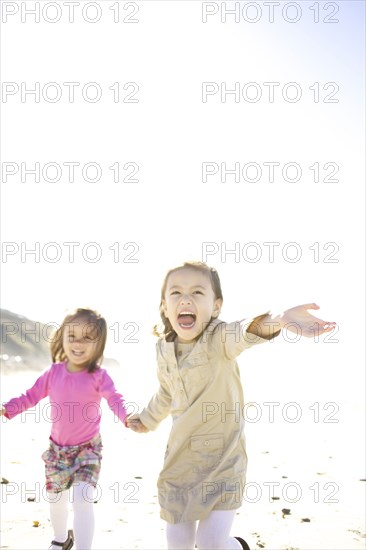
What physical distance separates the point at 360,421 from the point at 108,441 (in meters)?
4.46

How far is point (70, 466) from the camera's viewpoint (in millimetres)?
3906

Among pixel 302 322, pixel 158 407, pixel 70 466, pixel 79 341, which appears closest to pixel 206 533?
pixel 158 407

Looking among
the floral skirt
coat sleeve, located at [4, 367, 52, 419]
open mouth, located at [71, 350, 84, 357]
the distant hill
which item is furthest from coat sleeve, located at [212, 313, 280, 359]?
the distant hill

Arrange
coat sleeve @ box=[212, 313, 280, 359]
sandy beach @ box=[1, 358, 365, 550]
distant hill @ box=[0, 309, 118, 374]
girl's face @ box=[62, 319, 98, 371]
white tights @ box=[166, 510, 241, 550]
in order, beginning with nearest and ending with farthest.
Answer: coat sleeve @ box=[212, 313, 280, 359] < white tights @ box=[166, 510, 241, 550] < girl's face @ box=[62, 319, 98, 371] < sandy beach @ box=[1, 358, 365, 550] < distant hill @ box=[0, 309, 118, 374]

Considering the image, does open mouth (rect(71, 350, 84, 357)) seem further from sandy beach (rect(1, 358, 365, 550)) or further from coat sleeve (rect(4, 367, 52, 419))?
sandy beach (rect(1, 358, 365, 550))

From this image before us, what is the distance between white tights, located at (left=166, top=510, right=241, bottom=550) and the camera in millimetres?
3283

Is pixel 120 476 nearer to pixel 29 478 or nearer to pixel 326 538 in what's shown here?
pixel 29 478

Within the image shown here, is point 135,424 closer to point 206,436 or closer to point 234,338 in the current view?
point 206,436

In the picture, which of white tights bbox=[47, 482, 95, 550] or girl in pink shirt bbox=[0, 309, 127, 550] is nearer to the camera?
white tights bbox=[47, 482, 95, 550]

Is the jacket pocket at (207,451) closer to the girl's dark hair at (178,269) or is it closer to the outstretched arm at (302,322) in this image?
the girl's dark hair at (178,269)

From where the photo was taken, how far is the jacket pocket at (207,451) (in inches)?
135

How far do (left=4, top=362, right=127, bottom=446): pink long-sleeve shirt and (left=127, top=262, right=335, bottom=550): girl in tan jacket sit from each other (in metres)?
0.59

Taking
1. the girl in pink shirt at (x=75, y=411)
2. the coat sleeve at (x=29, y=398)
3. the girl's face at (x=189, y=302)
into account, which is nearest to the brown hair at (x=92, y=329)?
the girl in pink shirt at (x=75, y=411)

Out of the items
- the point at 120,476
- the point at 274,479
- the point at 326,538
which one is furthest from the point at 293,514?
the point at 120,476
